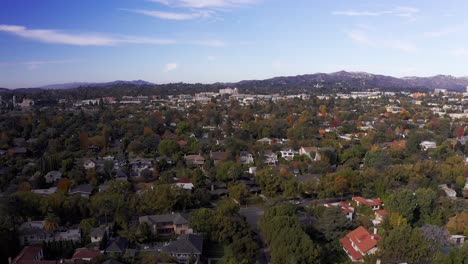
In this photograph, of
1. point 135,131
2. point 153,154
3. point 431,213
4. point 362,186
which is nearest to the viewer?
point 431,213

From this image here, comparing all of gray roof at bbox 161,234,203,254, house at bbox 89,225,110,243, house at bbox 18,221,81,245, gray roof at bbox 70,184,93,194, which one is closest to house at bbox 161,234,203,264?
gray roof at bbox 161,234,203,254

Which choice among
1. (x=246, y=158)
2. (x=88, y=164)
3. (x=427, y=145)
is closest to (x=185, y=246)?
(x=88, y=164)

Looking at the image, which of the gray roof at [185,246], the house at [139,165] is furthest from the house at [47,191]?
the gray roof at [185,246]

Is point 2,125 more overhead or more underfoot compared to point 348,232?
more overhead

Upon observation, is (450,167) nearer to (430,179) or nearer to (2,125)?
(430,179)

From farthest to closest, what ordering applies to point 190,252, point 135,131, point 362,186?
point 135,131 < point 362,186 < point 190,252

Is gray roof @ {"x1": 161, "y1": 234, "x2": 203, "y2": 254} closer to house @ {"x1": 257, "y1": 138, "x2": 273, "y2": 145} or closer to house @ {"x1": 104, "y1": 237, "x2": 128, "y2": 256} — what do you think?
house @ {"x1": 104, "y1": 237, "x2": 128, "y2": 256}

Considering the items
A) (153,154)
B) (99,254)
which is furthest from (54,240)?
(153,154)

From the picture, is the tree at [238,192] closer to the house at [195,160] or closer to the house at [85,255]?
the house at [195,160]
